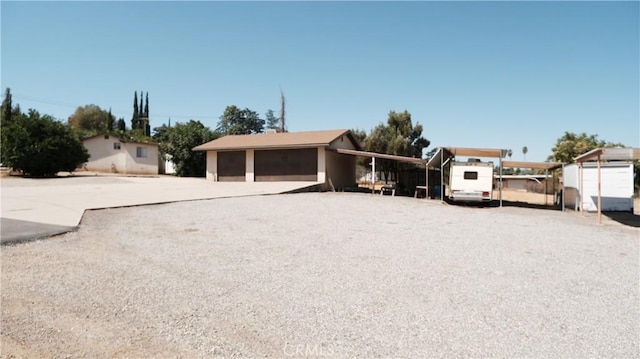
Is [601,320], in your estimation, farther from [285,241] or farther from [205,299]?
[285,241]

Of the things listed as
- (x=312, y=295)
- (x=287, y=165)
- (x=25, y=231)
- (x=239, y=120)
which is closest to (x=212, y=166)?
(x=287, y=165)

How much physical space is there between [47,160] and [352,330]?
28734mm

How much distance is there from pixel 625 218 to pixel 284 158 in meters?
17.9

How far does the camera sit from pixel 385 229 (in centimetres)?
981

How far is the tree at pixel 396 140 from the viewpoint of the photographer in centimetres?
3319

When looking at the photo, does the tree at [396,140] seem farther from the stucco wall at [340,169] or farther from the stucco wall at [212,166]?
the stucco wall at [212,166]

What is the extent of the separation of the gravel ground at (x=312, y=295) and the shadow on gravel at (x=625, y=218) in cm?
563

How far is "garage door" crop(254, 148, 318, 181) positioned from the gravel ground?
590 inches

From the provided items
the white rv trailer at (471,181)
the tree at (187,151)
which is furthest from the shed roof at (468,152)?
the tree at (187,151)

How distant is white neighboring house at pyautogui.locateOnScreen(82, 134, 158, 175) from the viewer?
112 feet

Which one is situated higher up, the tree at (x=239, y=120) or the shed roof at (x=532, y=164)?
the tree at (x=239, y=120)

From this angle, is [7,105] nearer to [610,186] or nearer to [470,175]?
[470,175]

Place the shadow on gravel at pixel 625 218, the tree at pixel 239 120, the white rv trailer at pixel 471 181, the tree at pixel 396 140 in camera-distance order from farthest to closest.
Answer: the tree at pixel 239 120 → the tree at pixel 396 140 → the white rv trailer at pixel 471 181 → the shadow on gravel at pixel 625 218

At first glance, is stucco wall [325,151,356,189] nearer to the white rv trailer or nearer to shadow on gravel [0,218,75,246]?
the white rv trailer
